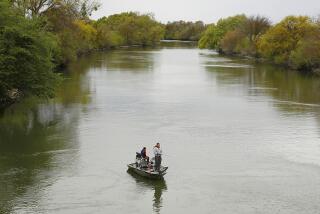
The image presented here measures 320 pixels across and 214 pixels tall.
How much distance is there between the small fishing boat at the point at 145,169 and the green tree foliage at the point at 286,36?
5560 cm

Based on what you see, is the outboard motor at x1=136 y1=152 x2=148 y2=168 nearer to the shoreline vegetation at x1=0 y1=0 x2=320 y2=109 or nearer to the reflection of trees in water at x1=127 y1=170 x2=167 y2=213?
the reflection of trees in water at x1=127 y1=170 x2=167 y2=213

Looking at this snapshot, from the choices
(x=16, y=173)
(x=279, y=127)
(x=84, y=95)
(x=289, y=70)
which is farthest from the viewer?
(x=289, y=70)

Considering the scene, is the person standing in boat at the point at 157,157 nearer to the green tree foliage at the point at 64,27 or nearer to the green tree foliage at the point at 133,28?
the green tree foliage at the point at 64,27

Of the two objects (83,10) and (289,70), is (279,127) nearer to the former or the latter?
(289,70)

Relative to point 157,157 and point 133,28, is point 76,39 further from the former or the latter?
point 133,28

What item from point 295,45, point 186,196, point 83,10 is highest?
point 83,10

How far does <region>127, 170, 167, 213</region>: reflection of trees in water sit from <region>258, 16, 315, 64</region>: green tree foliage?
56.2 meters

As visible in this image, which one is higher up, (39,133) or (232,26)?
(232,26)

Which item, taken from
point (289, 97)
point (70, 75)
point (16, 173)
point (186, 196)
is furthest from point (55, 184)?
point (70, 75)

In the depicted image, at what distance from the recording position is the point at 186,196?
19.9 meters

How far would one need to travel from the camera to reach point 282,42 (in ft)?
254

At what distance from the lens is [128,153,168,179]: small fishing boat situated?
21391mm

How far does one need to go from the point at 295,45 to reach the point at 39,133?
175 feet

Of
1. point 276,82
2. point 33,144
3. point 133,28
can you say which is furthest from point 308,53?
point 133,28
